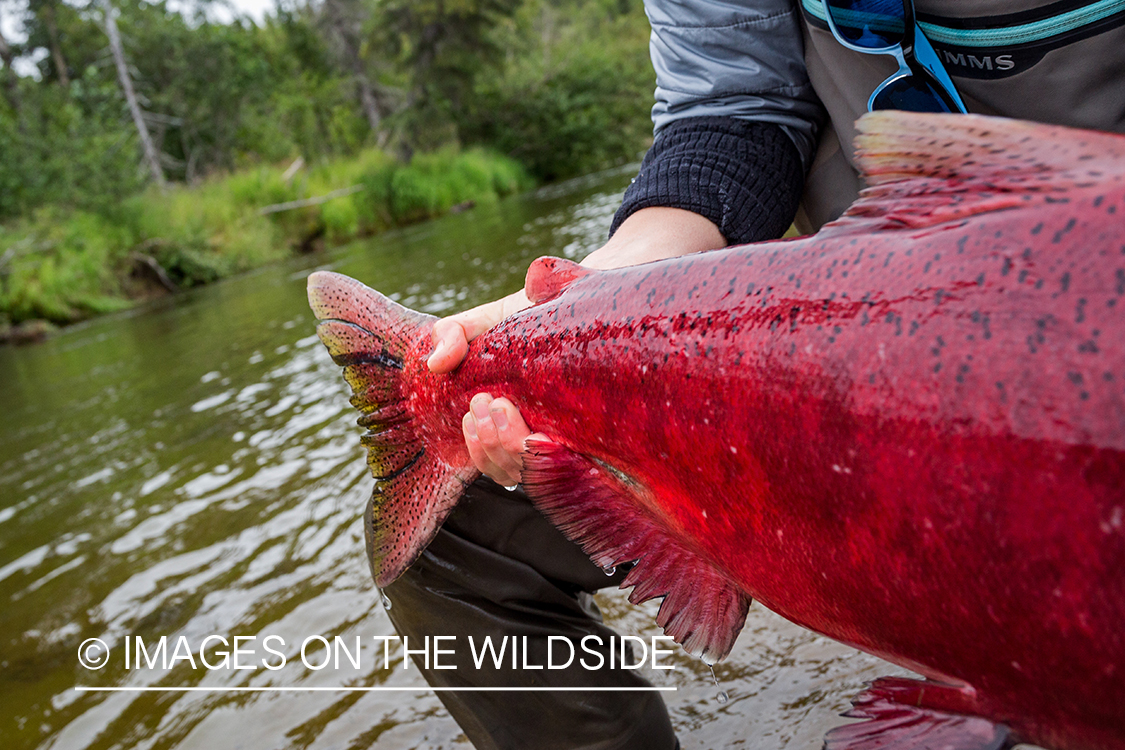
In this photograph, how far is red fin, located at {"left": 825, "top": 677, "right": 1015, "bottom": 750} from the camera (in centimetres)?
90

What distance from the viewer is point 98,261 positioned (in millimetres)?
16797

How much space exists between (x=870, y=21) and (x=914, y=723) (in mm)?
1447

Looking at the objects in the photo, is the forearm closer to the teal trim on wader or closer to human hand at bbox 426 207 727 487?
human hand at bbox 426 207 727 487

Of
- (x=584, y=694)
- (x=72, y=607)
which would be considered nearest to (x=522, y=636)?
(x=584, y=694)

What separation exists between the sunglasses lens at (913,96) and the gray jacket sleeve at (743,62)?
417 millimetres

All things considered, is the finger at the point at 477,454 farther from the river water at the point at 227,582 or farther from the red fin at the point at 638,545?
the river water at the point at 227,582

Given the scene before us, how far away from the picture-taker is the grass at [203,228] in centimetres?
1600

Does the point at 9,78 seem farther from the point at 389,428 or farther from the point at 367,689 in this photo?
the point at 389,428

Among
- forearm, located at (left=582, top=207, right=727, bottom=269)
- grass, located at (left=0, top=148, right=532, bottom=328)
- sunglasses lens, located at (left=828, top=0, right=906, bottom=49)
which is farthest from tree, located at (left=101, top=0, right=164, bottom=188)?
sunglasses lens, located at (left=828, top=0, right=906, bottom=49)

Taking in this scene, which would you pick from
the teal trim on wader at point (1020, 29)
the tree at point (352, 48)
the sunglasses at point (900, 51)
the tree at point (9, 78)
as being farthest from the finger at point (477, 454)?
the tree at point (352, 48)

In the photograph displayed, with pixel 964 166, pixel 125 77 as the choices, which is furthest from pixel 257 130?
pixel 964 166

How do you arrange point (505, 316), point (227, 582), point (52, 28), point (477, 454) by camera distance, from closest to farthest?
1. point (477, 454)
2. point (505, 316)
3. point (227, 582)
4. point (52, 28)

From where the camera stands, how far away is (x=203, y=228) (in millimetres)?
18859

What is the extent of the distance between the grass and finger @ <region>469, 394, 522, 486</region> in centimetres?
1644
